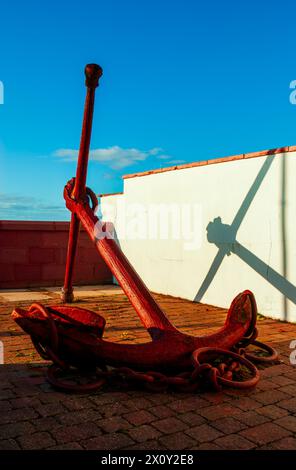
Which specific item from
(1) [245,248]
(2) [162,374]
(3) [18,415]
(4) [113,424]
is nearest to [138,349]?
(2) [162,374]

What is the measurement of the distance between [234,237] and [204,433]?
424cm

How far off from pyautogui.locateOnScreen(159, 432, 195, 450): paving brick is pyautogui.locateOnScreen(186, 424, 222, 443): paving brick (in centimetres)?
4

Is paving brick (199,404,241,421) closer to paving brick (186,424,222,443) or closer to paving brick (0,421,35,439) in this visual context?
paving brick (186,424,222,443)

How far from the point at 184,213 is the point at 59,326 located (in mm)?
4679

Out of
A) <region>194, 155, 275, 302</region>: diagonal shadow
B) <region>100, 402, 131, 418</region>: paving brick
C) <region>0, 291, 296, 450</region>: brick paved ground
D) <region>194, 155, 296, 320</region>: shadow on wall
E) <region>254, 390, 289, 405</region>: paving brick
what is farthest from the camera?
<region>194, 155, 275, 302</region>: diagonal shadow

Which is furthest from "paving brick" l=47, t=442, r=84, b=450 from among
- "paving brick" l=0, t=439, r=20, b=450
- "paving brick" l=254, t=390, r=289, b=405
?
"paving brick" l=254, t=390, r=289, b=405

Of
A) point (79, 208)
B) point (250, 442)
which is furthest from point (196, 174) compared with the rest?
point (250, 442)

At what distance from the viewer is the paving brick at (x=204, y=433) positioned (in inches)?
85.9

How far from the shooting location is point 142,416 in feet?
8.05

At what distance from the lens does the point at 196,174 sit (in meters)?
6.93

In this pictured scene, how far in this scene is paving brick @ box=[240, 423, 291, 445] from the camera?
2.19m
